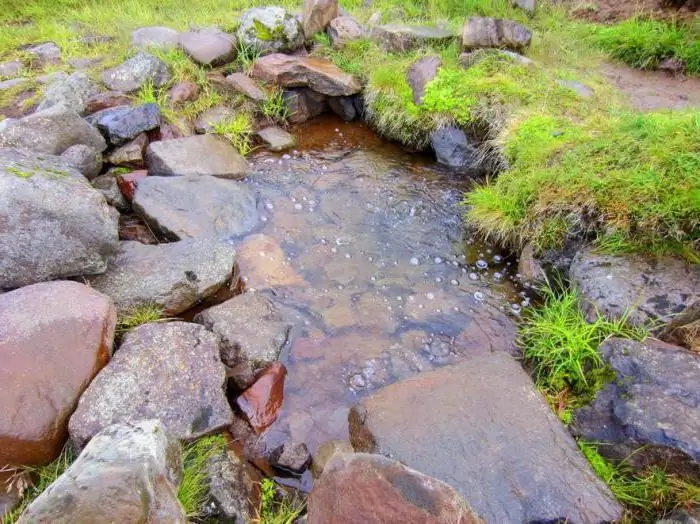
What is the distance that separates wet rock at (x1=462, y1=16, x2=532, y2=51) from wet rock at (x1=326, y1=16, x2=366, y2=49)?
158 cm

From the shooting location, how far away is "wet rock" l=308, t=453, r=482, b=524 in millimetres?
1843

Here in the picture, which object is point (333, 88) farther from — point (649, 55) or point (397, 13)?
point (649, 55)

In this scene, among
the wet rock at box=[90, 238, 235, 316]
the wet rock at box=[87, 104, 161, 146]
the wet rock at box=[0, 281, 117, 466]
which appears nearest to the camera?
the wet rock at box=[0, 281, 117, 466]

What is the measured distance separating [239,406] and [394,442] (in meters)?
1.20

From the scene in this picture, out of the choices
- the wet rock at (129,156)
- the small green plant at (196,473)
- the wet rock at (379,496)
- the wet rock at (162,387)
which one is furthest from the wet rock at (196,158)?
the wet rock at (379,496)

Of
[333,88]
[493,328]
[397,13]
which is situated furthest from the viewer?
[397,13]

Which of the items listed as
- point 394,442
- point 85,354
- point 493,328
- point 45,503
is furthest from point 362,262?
point 45,503

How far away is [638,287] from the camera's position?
384cm

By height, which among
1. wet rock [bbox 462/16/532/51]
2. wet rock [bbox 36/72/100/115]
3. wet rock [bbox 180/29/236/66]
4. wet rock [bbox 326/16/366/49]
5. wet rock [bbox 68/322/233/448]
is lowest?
wet rock [bbox 68/322/233/448]

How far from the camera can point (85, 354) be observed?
310 cm

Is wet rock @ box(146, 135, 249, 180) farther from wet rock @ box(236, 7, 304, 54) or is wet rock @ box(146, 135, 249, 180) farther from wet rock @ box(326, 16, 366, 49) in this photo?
wet rock @ box(326, 16, 366, 49)

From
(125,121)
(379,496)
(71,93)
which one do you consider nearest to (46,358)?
(379,496)

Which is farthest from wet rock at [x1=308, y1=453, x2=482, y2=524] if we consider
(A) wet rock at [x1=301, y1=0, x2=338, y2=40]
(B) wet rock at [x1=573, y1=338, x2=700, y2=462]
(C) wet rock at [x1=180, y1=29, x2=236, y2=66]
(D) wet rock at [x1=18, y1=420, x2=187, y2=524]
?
(A) wet rock at [x1=301, y1=0, x2=338, y2=40]

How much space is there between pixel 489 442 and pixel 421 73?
4.98 metres
